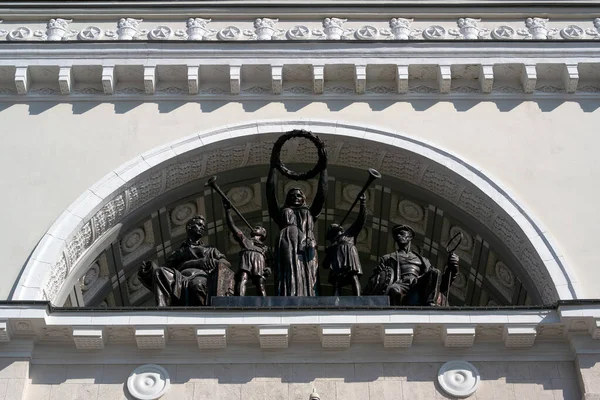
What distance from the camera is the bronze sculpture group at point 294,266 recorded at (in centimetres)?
1240

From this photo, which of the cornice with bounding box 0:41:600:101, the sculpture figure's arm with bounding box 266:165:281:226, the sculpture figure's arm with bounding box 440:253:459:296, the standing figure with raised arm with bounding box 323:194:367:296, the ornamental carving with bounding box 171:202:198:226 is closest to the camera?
the sculpture figure's arm with bounding box 440:253:459:296

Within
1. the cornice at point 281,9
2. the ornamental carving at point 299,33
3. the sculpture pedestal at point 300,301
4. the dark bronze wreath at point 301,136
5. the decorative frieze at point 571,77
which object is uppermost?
the cornice at point 281,9

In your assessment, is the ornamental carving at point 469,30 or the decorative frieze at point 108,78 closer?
the decorative frieze at point 108,78

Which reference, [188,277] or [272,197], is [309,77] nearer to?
[272,197]

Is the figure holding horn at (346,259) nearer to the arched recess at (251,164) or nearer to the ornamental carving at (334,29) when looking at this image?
the arched recess at (251,164)

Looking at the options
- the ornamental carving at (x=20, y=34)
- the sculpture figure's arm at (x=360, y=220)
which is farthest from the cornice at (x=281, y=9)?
the sculpture figure's arm at (x=360, y=220)

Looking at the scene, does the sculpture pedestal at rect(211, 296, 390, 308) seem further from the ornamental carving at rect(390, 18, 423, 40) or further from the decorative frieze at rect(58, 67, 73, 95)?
the ornamental carving at rect(390, 18, 423, 40)

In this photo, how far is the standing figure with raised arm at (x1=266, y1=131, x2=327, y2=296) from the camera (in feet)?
40.7

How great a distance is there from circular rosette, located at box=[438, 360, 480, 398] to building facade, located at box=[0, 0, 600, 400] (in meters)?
0.03

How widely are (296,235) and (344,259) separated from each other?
545 mm

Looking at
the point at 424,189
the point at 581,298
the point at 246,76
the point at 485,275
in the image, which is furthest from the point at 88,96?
the point at 581,298

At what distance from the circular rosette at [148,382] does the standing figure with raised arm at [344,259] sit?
6.63 feet

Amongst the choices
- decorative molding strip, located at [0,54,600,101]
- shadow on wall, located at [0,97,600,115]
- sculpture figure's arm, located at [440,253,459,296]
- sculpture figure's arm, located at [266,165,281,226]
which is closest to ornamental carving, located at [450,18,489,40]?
decorative molding strip, located at [0,54,600,101]

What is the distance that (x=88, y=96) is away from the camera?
13883mm
